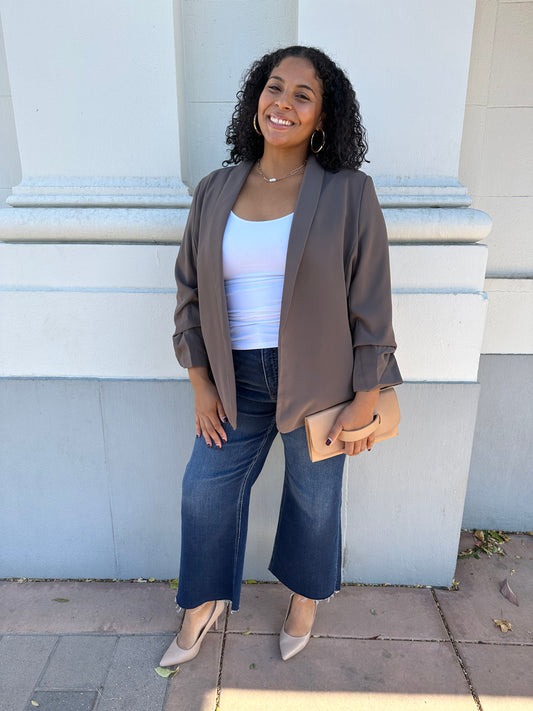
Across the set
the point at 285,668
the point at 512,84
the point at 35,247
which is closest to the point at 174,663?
the point at 285,668

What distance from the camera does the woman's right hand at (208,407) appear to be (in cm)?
189

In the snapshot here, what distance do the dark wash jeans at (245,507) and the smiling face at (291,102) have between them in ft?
2.46

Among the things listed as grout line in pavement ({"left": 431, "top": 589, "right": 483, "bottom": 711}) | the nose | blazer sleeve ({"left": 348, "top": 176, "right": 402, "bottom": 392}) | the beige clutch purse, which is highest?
the nose

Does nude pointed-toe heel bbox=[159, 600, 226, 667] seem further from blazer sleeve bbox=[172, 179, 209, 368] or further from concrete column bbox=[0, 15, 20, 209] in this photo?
concrete column bbox=[0, 15, 20, 209]

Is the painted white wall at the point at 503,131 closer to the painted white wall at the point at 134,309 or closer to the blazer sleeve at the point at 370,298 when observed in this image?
the painted white wall at the point at 134,309

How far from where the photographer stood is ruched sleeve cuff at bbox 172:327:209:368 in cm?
186

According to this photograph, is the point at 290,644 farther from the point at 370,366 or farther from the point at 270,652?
the point at 370,366

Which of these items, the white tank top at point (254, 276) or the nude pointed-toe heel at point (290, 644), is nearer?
the white tank top at point (254, 276)

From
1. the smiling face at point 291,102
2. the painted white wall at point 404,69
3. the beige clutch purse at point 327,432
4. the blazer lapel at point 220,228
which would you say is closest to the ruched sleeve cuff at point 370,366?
the beige clutch purse at point 327,432

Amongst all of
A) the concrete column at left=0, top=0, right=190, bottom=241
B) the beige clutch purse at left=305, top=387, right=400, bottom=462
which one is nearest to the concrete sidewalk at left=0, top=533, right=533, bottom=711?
the beige clutch purse at left=305, top=387, right=400, bottom=462

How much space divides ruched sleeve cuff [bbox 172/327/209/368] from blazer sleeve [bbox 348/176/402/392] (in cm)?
55

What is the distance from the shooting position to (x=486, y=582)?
2.54 metres

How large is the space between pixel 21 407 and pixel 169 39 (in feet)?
5.64

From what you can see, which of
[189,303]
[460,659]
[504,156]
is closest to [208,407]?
[189,303]
